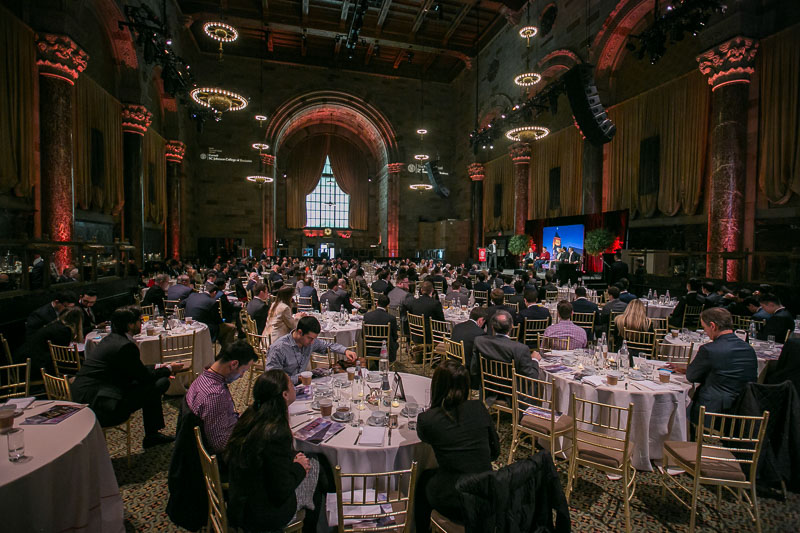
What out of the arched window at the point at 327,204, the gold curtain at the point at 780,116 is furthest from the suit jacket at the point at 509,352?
the arched window at the point at 327,204

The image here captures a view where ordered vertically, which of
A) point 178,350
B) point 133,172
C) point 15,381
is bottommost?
point 15,381

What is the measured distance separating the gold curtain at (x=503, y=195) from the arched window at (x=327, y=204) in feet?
31.8

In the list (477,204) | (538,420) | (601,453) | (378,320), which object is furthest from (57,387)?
(477,204)

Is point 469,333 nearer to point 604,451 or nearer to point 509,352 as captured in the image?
point 509,352

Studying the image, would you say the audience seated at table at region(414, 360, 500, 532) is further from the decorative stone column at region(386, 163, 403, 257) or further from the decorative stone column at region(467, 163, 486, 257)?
the decorative stone column at region(386, 163, 403, 257)

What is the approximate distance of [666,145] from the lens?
35.9 feet

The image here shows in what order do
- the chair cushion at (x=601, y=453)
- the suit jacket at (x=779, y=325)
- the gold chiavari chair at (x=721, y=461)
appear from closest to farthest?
the gold chiavari chair at (x=721, y=461) < the chair cushion at (x=601, y=453) < the suit jacket at (x=779, y=325)

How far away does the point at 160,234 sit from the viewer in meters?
15.2

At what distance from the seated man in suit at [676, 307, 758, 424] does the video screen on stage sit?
37.6 feet

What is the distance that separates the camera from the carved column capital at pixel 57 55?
7.64 meters

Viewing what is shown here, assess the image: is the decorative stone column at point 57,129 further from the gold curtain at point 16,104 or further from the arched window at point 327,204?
the arched window at point 327,204

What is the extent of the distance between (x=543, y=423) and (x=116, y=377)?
3.65 meters

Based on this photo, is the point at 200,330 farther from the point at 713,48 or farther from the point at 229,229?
the point at 229,229

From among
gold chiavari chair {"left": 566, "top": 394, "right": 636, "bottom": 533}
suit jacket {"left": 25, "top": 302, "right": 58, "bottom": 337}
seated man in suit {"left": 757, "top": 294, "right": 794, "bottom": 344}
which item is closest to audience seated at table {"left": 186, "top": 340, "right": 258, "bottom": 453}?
gold chiavari chair {"left": 566, "top": 394, "right": 636, "bottom": 533}
